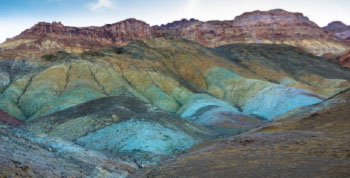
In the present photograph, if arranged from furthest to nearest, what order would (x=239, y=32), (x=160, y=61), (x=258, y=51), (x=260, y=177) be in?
(x=239, y=32) < (x=258, y=51) < (x=160, y=61) < (x=260, y=177)

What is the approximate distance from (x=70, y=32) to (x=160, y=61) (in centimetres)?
7474

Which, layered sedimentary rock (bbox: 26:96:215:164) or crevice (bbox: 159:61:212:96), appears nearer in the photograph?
layered sedimentary rock (bbox: 26:96:215:164)

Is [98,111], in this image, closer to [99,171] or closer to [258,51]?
[99,171]

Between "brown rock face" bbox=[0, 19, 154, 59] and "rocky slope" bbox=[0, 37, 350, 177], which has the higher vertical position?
"brown rock face" bbox=[0, 19, 154, 59]

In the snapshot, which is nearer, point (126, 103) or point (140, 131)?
point (140, 131)

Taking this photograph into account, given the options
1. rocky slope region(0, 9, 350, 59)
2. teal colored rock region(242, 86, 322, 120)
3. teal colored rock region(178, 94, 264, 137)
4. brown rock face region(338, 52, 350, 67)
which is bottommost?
teal colored rock region(178, 94, 264, 137)

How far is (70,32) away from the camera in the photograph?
143125mm

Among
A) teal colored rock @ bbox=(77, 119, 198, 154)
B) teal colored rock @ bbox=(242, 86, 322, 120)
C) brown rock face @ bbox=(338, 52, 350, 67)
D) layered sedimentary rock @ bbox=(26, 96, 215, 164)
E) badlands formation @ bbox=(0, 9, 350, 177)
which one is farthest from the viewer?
brown rock face @ bbox=(338, 52, 350, 67)

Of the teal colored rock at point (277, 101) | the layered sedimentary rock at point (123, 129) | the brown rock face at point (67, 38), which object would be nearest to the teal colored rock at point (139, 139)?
the layered sedimentary rock at point (123, 129)

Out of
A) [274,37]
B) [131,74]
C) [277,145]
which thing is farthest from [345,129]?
[274,37]

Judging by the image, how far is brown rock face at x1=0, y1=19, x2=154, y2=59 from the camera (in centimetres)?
11912

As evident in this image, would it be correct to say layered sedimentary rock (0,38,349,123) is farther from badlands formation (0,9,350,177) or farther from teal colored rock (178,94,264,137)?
teal colored rock (178,94,264,137)

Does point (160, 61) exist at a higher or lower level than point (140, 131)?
higher

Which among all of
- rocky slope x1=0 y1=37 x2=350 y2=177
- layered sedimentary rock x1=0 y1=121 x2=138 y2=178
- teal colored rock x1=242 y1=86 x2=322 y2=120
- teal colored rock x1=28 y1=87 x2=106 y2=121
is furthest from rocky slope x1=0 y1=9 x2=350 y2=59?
layered sedimentary rock x1=0 y1=121 x2=138 y2=178
